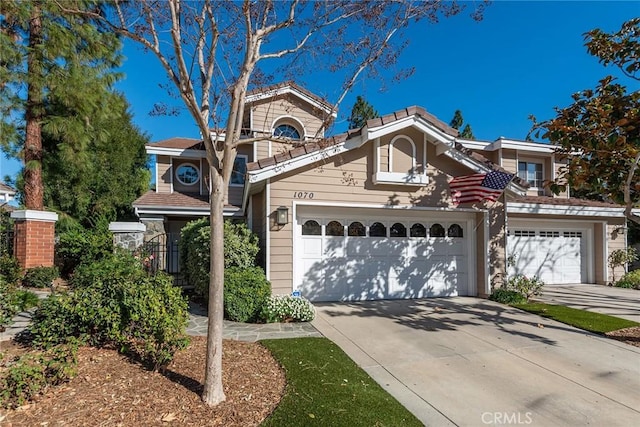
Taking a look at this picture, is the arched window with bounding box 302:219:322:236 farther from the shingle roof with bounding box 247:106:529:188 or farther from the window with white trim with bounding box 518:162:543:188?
the window with white trim with bounding box 518:162:543:188

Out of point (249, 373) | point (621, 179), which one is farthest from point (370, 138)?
point (249, 373)

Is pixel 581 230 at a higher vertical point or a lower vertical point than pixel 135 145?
lower

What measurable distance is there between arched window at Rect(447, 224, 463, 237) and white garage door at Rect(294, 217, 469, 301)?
0.09ft

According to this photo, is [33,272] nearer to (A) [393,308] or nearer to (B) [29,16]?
(B) [29,16]

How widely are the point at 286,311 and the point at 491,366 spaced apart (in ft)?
11.9

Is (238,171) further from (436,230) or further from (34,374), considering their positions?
(34,374)

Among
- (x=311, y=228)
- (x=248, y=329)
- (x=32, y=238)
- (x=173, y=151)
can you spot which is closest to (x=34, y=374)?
(x=248, y=329)

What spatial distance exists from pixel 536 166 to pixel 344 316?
12.1 metres

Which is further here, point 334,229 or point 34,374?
point 334,229

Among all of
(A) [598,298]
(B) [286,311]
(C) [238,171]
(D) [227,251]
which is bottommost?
(A) [598,298]

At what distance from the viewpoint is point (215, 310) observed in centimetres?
338

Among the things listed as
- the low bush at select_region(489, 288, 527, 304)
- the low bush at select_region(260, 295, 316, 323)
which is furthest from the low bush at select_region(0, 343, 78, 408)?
the low bush at select_region(489, 288, 527, 304)

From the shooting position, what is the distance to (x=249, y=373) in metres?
4.02

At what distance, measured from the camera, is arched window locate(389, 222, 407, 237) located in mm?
8867
